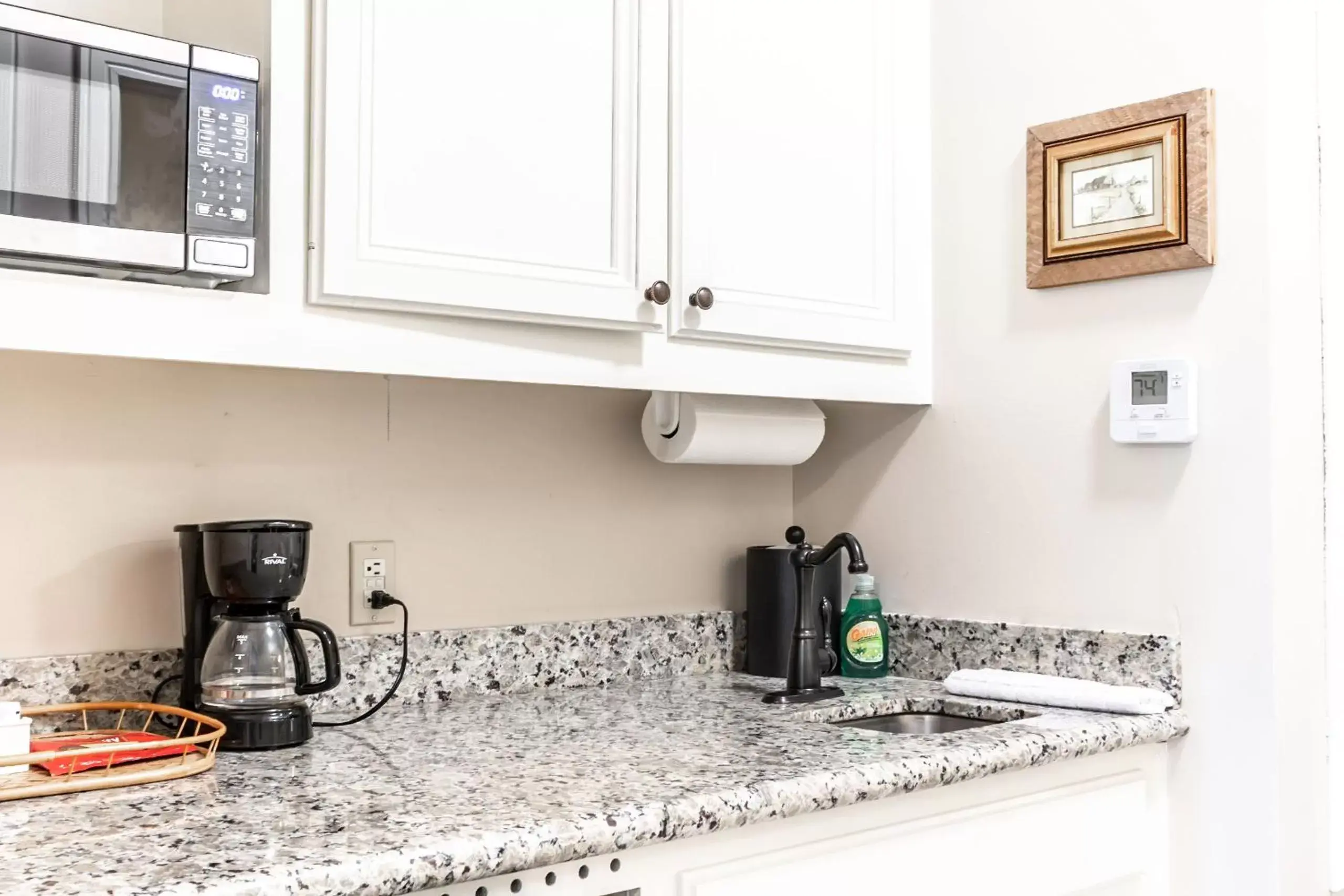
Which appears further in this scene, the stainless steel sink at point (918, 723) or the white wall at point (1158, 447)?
the stainless steel sink at point (918, 723)

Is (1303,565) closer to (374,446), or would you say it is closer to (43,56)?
(374,446)

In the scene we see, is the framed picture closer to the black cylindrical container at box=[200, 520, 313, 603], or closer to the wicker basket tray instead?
the black cylindrical container at box=[200, 520, 313, 603]

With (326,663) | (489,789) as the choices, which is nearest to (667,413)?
(326,663)

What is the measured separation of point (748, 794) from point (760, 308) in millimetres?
754

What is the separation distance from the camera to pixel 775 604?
6.75 feet

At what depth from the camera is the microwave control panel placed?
1.26 m

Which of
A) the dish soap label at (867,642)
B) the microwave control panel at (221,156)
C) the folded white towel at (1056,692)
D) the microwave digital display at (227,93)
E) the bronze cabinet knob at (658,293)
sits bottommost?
the folded white towel at (1056,692)

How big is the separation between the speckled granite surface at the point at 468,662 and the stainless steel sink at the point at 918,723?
1.20 feet

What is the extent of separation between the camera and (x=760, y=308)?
1.77 m

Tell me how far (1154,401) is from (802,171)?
0.60 m

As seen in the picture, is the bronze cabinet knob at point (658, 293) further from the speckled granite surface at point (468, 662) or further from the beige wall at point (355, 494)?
the speckled granite surface at point (468, 662)

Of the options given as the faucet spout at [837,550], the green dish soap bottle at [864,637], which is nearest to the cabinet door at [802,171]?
the faucet spout at [837,550]

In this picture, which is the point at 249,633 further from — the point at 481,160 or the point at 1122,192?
the point at 1122,192

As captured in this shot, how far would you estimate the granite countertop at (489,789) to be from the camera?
1006mm
